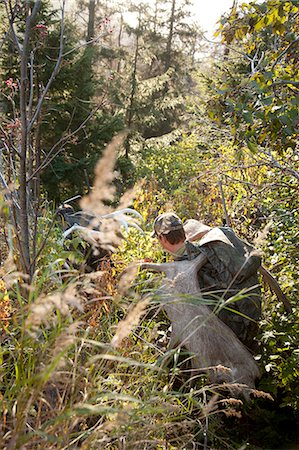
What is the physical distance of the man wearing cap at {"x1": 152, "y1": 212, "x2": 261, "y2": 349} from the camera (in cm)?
285

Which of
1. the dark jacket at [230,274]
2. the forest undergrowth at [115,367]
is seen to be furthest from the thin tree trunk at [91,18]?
the dark jacket at [230,274]

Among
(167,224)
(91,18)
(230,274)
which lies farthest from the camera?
(91,18)

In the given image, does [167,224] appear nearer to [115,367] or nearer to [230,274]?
[230,274]

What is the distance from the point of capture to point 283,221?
4070 mm

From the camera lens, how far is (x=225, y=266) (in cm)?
286

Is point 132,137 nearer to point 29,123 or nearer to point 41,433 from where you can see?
point 29,123

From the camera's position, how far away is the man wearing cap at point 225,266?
2.85m

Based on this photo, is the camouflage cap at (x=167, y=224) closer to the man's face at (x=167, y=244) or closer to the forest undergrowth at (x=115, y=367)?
the man's face at (x=167, y=244)

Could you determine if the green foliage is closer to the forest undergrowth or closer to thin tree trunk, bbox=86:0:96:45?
the forest undergrowth

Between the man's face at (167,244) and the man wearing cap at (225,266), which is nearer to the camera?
the man wearing cap at (225,266)

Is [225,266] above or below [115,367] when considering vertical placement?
above

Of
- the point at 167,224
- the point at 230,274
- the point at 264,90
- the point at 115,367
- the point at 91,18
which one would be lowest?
the point at 115,367

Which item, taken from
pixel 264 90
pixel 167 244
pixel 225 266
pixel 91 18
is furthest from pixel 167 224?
pixel 91 18

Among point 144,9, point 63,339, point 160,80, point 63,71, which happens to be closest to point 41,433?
point 63,339
